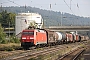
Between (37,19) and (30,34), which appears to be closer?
(30,34)

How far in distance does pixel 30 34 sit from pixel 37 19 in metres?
80.6

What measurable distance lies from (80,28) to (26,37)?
86508 millimetres

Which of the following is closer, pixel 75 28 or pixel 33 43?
pixel 33 43

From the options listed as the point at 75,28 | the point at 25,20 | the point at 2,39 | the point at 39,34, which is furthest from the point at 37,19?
the point at 39,34

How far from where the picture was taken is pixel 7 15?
171 m

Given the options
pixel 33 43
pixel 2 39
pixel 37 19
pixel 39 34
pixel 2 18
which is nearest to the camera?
pixel 33 43

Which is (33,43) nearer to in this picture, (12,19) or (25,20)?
(25,20)

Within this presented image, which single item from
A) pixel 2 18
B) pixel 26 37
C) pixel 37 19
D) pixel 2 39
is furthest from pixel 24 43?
pixel 2 18

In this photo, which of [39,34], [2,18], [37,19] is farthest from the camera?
[2,18]

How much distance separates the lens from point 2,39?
70.4 metres

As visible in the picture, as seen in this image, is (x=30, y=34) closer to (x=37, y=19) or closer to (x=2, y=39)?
(x=2, y=39)

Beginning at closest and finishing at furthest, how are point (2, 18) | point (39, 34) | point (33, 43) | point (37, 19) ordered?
point (33, 43), point (39, 34), point (37, 19), point (2, 18)

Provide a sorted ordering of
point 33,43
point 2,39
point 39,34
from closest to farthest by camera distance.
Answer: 1. point 33,43
2. point 39,34
3. point 2,39

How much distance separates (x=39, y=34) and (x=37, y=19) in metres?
78.1
